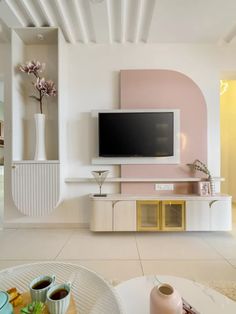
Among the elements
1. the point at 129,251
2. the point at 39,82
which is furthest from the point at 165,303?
the point at 39,82

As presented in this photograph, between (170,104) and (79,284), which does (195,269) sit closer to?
(79,284)

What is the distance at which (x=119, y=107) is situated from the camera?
306cm

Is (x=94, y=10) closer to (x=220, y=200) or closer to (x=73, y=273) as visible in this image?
(x=73, y=273)

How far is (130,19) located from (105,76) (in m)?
0.83

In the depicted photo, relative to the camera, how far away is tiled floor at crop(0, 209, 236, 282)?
1.85 meters

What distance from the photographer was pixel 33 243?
247 centimetres

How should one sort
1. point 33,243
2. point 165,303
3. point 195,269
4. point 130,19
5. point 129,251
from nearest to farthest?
point 165,303, point 195,269, point 129,251, point 33,243, point 130,19

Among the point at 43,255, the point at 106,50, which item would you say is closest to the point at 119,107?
the point at 106,50

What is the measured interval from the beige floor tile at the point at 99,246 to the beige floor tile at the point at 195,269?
28cm

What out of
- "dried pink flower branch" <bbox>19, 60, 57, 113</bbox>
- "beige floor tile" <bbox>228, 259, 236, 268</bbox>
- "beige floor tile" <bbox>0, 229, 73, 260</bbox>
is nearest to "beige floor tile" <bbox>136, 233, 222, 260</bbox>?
"beige floor tile" <bbox>228, 259, 236, 268</bbox>

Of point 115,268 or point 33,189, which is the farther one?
point 33,189

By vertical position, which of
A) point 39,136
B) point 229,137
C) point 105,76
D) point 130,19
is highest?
point 130,19

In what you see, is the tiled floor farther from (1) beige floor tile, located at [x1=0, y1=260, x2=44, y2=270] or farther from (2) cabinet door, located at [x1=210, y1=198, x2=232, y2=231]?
(2) cabinet door, located at [x1=210, y1=198, x2=232, y2=231]

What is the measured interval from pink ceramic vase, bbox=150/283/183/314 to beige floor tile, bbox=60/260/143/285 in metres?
0.99
